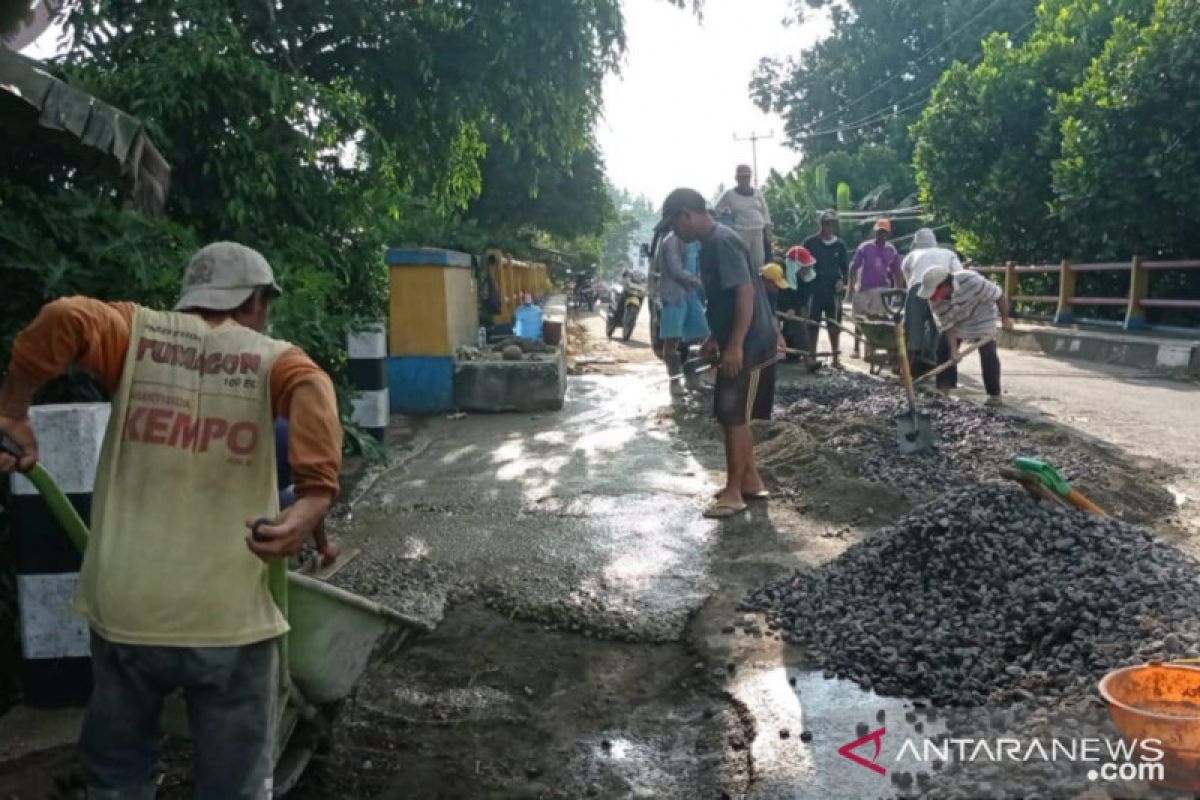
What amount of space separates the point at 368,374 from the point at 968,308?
5.43 meters

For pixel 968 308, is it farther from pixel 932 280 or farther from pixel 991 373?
pixel 991 373

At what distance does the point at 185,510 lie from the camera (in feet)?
7.21

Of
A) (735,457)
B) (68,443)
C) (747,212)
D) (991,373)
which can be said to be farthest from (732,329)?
(747,212)

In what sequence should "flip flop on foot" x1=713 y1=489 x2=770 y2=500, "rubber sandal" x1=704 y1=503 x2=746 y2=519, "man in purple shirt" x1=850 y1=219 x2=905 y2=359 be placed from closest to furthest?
"rubber sandal" x1=704 y1=503 x2=746 y2=519 < "flip flop on foot" x1=713 y1=489 x2=770 y2=500 < "man in purple shirt" x1=850 y1=219 x2=905 y2=359

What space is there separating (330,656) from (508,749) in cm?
81

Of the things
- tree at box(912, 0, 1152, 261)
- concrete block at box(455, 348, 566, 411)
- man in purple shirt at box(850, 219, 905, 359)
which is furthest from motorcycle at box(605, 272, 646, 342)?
concrete block at box(455, 348, 566, 411)

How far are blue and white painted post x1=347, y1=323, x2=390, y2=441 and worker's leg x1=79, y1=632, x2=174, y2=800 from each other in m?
4.82

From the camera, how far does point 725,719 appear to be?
3285 mm

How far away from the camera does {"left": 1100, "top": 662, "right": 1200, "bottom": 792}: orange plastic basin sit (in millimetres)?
2377

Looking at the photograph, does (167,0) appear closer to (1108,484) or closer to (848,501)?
(848,501)

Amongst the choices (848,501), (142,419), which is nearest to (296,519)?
(142,419)

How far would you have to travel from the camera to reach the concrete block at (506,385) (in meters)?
9.29

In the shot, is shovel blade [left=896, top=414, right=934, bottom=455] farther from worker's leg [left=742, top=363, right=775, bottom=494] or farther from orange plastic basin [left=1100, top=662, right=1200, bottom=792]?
orange plastic basin [left=1100, top=662, right=1200, bottom=792]

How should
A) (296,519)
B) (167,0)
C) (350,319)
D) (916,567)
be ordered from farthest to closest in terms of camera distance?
(167,0) < (350,319) < (916,567) < (296,519)
